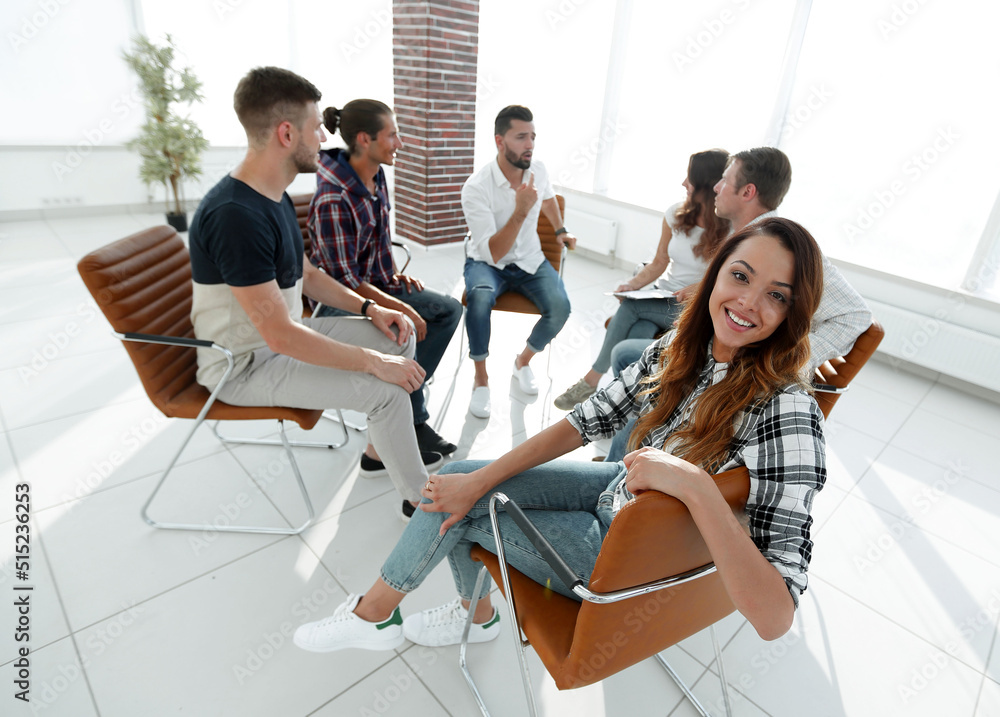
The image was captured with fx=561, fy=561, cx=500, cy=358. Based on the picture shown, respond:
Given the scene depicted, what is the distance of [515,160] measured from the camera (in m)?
2.83

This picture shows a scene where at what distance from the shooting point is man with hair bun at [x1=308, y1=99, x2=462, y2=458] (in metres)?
2.21

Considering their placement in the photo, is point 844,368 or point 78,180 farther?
point 78,180

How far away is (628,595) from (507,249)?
207 centimetres

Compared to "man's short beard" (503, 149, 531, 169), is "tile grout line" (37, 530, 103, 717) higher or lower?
lower

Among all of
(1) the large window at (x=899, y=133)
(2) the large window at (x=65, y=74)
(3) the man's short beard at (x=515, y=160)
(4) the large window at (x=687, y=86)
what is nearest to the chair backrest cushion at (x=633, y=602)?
(3) the man's short beard at (x=515, y=160)

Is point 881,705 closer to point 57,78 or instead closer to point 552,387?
point 552,387

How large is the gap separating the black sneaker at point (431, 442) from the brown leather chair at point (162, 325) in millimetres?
536

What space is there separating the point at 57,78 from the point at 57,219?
1.20 m

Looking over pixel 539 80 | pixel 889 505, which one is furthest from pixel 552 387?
pixel 539 80

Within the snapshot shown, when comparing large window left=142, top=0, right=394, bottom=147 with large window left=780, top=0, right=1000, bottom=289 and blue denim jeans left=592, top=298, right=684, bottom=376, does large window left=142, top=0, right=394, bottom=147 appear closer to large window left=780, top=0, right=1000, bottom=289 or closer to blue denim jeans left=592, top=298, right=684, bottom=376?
large window left=780, top=0, right=1000, bottom=289

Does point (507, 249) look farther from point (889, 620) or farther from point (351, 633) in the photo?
point (889, 620)

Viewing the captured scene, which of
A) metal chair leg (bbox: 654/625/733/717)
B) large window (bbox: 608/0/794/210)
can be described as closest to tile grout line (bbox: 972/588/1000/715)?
metal chair leg (bbox: 654/625/733/717)

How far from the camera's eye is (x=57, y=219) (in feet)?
16.9

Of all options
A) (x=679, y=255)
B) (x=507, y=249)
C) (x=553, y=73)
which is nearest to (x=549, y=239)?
(x=507, y=249)
